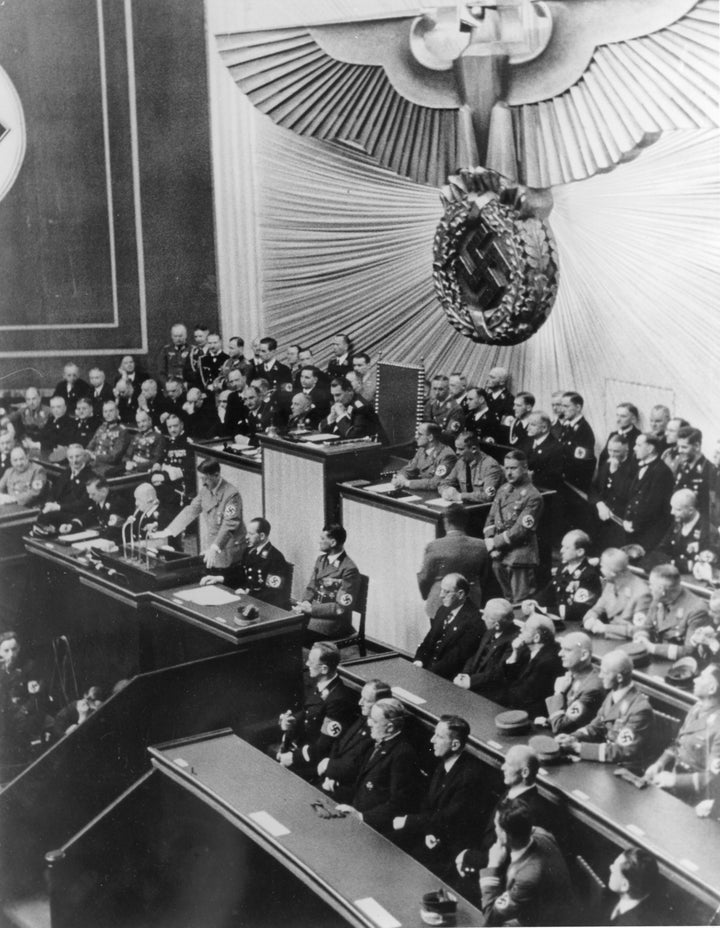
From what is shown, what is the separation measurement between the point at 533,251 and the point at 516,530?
1540 mm

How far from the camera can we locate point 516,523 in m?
6.54

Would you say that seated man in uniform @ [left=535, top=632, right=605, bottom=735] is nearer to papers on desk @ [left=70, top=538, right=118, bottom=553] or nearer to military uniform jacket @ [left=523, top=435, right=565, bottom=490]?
military uniform jacket @ [left=523, top=435, right=565, bottom=490]

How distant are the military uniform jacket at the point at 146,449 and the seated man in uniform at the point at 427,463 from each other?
7.38 ft

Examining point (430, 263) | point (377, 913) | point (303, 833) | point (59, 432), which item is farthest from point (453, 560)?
point (59, 432)

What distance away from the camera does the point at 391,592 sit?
7.02 meters

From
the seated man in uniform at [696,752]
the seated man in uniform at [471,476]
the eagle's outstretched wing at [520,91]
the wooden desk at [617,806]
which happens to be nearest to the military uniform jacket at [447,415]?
the seated man in uniform at [471,476]

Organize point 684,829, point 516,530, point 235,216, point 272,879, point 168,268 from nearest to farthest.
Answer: point 684,829
point 272,879
point 516,530
point 235,216
point 168,268

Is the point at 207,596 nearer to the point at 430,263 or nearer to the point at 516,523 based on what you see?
the point at 516,523

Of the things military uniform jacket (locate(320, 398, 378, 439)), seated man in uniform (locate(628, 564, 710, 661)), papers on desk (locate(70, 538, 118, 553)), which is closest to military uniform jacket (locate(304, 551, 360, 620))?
military uniform jacket (locate(320, 398, 378, 439))

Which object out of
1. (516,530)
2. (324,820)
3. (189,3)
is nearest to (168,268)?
(189,3)

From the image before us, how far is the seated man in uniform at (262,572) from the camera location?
279 inches

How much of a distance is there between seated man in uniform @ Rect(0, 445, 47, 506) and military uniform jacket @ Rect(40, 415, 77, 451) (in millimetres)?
663

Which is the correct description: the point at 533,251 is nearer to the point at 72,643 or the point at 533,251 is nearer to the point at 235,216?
the point at 235,216

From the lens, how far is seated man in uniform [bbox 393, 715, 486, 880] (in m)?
5.12
